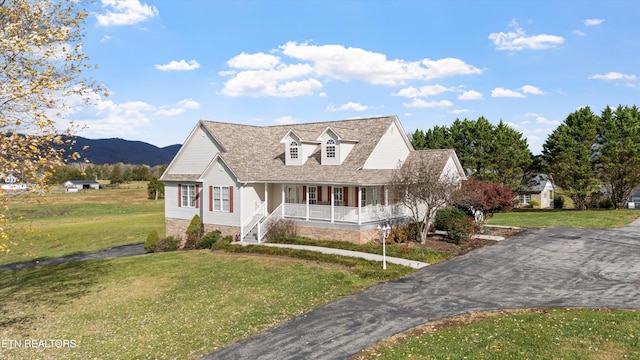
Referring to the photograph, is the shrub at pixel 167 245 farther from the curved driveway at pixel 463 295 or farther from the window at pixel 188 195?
the curved driveway at pixel 463 295

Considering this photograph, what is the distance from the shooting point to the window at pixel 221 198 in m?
29.3

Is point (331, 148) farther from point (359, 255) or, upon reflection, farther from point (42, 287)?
point (42, 287)

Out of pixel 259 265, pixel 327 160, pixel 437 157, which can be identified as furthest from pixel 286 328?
pixel 437 157

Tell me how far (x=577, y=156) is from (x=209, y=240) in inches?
1437

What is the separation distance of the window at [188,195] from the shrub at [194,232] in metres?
2.00

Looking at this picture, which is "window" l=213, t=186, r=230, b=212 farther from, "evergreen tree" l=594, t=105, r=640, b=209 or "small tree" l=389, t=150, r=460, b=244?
"evergreen tree" l=594, t=105, r=640, b=209

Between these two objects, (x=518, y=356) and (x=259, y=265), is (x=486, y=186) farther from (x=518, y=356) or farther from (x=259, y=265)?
(x=518, y=356)

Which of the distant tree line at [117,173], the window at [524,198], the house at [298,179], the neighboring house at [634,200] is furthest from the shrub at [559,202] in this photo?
the distant tree line at [117,173]

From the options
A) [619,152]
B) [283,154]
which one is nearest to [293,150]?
[283,154]

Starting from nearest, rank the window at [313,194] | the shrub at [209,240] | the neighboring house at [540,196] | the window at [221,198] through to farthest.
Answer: the shrub at [209,240] < the window at [313,194] < the window at [221,198] < the neighboring house at [540,196]

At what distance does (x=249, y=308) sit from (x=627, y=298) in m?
13.2

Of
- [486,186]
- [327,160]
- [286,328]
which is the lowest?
[286,328]

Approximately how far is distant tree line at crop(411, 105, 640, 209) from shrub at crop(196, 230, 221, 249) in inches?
1093

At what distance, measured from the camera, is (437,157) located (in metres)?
30.2
